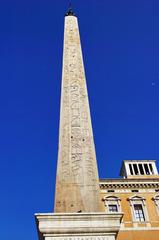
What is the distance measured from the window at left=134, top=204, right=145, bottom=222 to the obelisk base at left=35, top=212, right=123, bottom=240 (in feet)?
69.7

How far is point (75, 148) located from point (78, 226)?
158 centimetres

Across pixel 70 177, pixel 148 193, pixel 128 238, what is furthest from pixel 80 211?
pixel 148 193

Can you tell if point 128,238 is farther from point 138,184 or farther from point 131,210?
point 138,184

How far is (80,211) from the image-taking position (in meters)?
4.45

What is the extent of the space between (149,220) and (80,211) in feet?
69.6

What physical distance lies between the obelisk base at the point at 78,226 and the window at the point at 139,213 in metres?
21.2

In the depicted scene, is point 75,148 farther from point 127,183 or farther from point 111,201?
point 127,183

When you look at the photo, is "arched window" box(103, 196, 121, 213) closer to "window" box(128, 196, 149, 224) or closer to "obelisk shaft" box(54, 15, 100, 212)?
"window" box(128, 196, 149, 224)

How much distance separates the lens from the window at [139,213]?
79.4 ft

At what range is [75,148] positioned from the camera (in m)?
5.46

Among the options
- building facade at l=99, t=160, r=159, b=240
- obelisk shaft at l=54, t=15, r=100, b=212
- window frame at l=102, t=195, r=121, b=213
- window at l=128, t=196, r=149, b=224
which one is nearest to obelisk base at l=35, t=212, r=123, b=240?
obelisk shaft at l=54, t=15, r=100, b=212

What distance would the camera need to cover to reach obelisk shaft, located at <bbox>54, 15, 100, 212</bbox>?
4.68 m

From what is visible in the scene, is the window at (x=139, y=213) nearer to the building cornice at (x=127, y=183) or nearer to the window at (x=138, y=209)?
the window at (x=138, y=209)

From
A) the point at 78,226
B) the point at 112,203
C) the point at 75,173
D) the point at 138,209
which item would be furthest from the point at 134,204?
the point at 78,226
